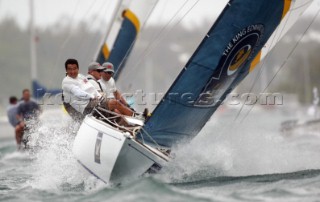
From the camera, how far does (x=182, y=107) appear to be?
821 cm

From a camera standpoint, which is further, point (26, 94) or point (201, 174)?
point (26, 94)

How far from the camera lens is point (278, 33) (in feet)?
31.3


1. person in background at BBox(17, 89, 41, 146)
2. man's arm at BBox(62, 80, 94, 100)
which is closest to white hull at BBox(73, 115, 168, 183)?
man's arm at BBox(62, 80, 94, 100)

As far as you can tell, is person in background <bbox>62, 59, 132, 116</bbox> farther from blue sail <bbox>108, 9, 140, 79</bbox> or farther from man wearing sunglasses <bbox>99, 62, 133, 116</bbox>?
blue sail <bbox>108, 9, 140, 79</bbox>

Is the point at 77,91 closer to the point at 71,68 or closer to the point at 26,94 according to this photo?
the point at 71,68

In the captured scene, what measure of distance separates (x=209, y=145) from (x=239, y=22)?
1558 mm

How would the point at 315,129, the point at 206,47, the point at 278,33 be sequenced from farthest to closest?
the point at 315,129, the point at 278,33, the point at 206,47

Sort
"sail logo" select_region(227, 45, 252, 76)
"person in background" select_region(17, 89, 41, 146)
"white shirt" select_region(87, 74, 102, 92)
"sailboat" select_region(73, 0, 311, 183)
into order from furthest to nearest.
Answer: "person in background" select_region(17, 89, 41, 146)
"white shirt" select_region(87, 74, 102, 92)
"sail logo" select_region(227, 45, 252, 76)
"sailboat" select_region(73, 0, 311, 183)

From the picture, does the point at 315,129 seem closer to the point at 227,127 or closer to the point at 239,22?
the point at 227,127

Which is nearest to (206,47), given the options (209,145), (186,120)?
(186,120)

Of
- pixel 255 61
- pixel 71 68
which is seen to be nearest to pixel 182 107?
pixel 71 68

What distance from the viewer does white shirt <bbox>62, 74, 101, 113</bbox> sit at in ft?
28.8

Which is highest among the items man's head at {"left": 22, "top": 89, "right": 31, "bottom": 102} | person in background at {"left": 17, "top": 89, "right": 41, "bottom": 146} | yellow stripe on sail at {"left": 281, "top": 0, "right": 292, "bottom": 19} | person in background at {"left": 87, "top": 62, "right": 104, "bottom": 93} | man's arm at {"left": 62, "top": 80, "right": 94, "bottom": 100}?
yellow stripe on sail at {"left": 281, "top": 0, "right": 292, "bottom": 19}

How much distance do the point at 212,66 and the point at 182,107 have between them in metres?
0.50
